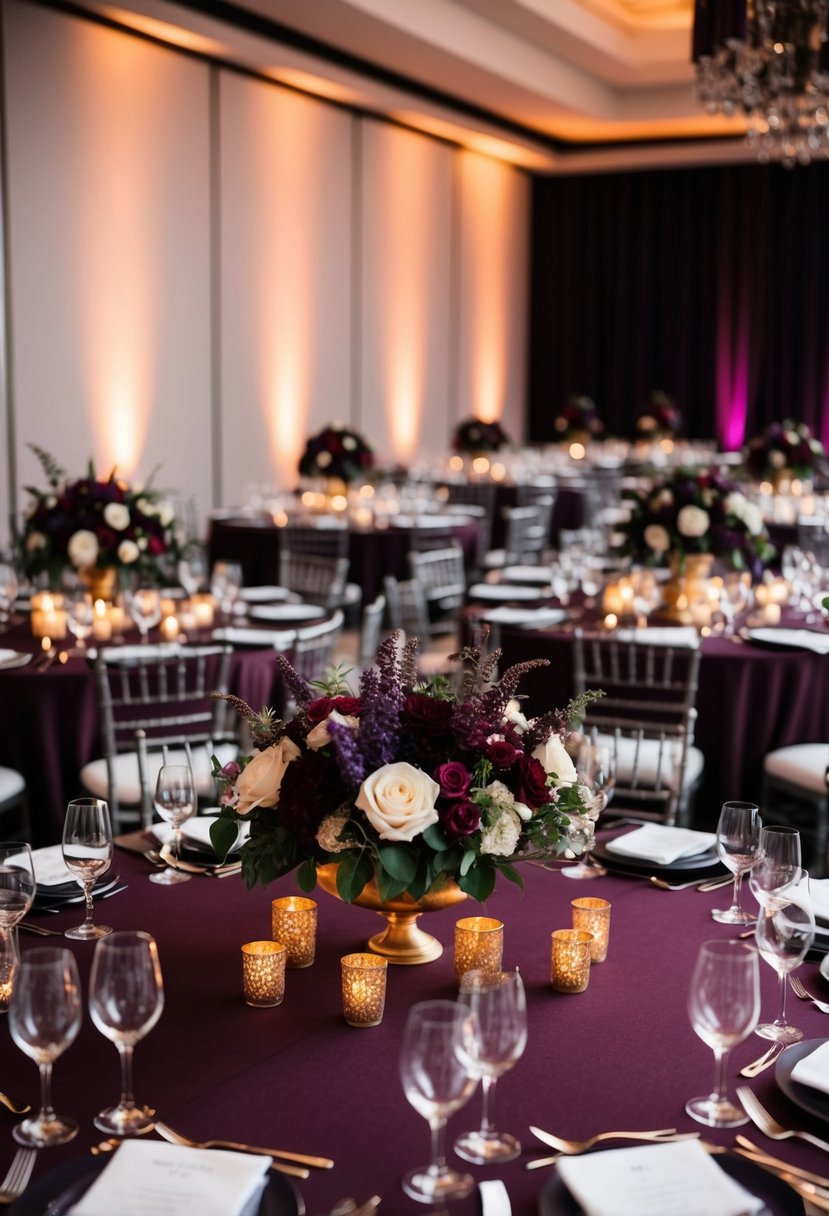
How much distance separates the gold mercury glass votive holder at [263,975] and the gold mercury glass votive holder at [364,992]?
116mm

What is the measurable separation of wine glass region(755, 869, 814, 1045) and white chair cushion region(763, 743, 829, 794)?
2.52m

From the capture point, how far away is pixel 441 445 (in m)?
14.3

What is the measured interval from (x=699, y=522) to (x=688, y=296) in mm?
11037

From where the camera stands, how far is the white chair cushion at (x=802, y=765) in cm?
437

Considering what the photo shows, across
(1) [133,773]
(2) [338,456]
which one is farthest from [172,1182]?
(2) [338,456]

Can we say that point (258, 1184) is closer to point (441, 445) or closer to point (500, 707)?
point (500, 707)

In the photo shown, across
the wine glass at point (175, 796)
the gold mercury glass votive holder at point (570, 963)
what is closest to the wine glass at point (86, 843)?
the wine glass at point (175, 796)

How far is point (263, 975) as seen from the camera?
1.94m

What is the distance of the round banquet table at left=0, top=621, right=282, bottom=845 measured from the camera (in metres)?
4.28

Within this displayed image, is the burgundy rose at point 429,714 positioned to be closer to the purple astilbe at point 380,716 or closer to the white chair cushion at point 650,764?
the purple astilbe at point 380,716

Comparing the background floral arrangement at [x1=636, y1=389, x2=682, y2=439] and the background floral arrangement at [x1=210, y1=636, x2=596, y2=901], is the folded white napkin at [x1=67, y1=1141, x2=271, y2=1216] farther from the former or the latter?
the background floral arrangement at [x1=636, y1=389, x2=682, y2=439]

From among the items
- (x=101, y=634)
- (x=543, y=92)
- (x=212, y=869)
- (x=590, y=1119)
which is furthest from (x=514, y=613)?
(x=543, y=92)

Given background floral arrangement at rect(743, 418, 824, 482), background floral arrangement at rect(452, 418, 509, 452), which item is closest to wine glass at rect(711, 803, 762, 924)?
background floral arrangement at rect(743, 418, 824, 482)

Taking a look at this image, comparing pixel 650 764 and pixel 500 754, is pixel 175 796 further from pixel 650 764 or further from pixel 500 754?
pixel 650 764
